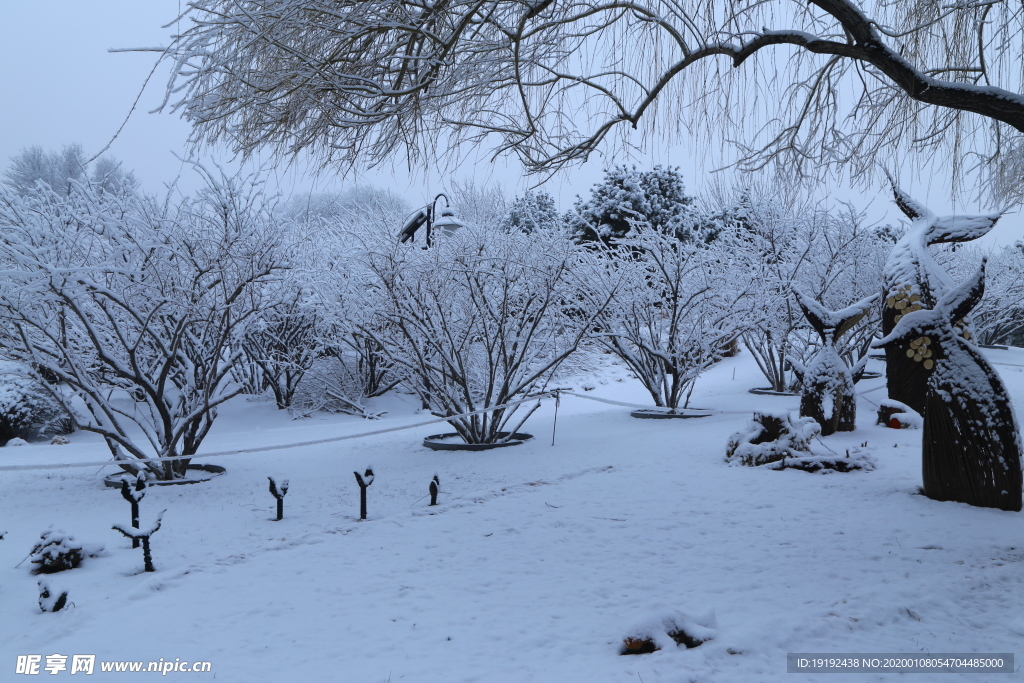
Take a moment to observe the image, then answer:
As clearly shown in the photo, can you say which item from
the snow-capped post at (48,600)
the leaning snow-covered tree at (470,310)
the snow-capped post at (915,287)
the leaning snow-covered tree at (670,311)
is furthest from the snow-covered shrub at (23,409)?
the snow-capped post at (915,287)

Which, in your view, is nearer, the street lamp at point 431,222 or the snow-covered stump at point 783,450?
the snow-covered stump at point 783,450

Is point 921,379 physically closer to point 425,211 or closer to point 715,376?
point 425,211

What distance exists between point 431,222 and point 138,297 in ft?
13.3

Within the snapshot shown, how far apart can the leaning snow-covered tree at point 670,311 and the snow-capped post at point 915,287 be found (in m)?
4.98

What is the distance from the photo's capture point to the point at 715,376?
667 inches

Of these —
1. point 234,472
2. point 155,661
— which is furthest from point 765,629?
point 234,472

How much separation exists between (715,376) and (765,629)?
48.6 feet

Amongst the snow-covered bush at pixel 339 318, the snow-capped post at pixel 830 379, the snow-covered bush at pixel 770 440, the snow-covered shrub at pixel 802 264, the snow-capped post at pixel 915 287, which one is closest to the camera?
the snow-capped post at pixel 915 287

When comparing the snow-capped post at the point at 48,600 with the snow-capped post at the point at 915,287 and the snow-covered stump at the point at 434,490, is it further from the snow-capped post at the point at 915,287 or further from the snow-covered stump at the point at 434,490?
the snow-capped post at the point at 915,287

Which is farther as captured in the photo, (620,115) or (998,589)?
(620,115)

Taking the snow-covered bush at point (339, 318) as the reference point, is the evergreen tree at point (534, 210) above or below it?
above

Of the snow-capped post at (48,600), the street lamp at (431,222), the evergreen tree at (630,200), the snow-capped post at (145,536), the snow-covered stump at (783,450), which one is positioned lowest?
the snow-capped post at (48,600)

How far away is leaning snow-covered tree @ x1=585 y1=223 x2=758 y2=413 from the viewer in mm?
10135

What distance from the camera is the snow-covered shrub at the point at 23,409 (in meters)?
10.2
